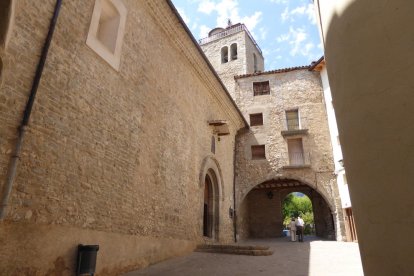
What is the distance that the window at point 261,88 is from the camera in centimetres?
1716

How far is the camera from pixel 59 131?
4.64m

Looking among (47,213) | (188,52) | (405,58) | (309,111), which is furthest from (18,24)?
(309,111)

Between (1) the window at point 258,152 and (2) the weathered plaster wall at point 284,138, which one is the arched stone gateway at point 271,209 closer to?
(2) the weathered plaster wall at point 284,138

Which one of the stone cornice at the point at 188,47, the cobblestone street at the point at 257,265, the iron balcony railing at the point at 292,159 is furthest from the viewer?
the iron balcony railing at the point at 292,159

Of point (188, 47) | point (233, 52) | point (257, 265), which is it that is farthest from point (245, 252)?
point (233, 52)

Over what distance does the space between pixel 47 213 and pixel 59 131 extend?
122 cm

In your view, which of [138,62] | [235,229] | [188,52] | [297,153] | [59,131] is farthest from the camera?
[297,153]

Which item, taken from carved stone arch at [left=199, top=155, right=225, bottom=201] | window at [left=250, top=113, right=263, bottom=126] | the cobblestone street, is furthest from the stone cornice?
the cobblestone street

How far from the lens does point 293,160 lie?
15352 millimetres

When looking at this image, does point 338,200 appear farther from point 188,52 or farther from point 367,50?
point 367,50

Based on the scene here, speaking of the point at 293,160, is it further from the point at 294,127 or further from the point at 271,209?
the point at 271,209

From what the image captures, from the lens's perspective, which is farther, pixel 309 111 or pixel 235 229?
pixel 309 111

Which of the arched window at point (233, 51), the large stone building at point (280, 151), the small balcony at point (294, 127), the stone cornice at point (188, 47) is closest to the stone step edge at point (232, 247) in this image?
the large stone building at point (280, 151)

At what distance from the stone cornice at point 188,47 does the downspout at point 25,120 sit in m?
3.28
